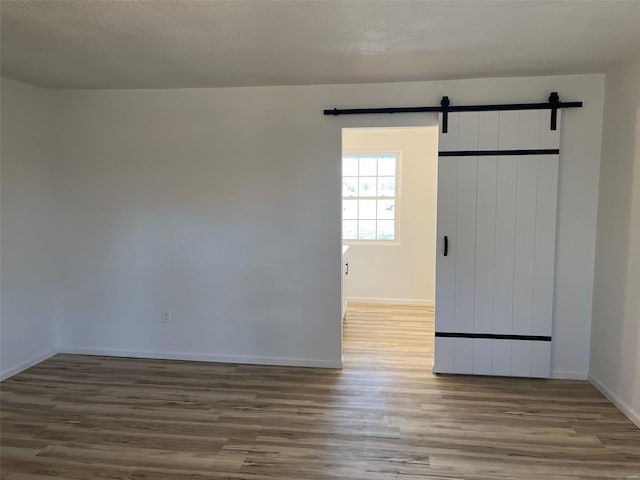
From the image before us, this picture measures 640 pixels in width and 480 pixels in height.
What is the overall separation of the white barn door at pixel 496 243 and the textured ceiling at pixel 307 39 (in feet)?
1.63

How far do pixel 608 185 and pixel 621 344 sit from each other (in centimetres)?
114

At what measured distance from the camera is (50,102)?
3680 millimetres

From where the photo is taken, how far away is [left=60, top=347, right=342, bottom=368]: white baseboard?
361 centimetres

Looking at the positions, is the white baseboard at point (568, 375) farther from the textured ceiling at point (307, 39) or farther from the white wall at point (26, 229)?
the white wall at point (26, 229)

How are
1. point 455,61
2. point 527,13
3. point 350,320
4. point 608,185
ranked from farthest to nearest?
1. point 350,320
2. point 608,185
3. point 455,61
4. point 527,13

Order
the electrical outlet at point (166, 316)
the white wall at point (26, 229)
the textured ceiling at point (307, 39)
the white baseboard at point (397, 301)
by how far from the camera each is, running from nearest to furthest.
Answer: the textured ceiling at point (307, 39)
the white wall at point (26, 229)
the electrical outlet at point (166, 316)
the white baseboard at point (397, 301)

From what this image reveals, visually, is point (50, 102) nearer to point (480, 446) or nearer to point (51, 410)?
point (51, 410)

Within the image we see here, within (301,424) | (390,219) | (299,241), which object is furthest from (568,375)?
(390,219)

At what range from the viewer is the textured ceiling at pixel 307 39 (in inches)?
79.3

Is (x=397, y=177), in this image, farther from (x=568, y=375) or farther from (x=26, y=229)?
(x=26, y=229)

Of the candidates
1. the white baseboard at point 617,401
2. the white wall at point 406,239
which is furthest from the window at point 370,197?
the white baseboard at point 617,401

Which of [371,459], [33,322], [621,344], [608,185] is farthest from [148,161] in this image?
[621,344]

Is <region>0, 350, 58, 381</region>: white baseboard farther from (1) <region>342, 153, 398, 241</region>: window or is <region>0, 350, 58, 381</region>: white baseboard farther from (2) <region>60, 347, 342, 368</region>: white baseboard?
(1) <region>342, 153, 398, 241</region>: window

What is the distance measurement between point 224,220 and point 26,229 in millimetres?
1666
